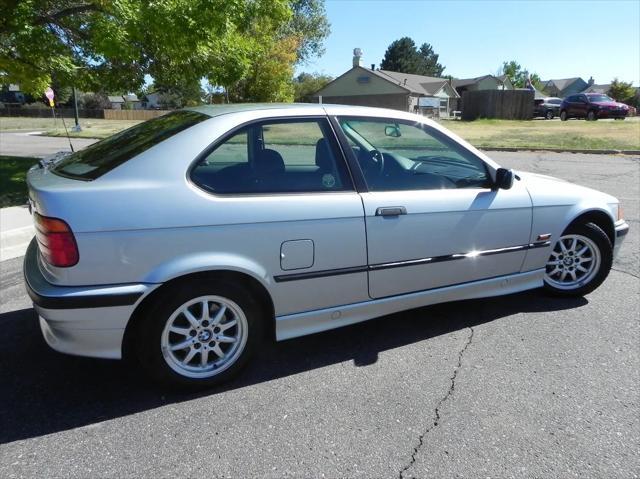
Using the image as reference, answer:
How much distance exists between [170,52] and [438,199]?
6.25 metres

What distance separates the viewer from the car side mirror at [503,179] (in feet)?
11.3

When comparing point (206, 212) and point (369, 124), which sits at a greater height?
point (369, 124)

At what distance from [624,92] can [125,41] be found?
66.9 m

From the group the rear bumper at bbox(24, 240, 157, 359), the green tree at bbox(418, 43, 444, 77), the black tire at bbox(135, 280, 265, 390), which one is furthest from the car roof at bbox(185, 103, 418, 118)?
the green tree at bbox(418, 43, 444, 77)

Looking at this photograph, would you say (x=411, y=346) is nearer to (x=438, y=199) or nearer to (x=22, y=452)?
(x=438, y=199)

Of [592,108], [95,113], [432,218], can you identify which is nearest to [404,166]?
[432,218]

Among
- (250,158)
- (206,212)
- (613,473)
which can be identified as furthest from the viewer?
(250,158)

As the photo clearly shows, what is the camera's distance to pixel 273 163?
10.2 feet

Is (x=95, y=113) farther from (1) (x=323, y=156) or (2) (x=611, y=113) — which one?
(1) (x=323, y=156)

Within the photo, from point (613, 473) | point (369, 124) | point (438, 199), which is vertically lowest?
point (613, 473)

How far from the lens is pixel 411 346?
3.43 m

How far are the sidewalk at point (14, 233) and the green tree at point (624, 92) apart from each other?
6805cm

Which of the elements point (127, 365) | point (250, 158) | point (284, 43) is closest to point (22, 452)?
point (127, 365)

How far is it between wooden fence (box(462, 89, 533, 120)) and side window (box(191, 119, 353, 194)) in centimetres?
3514
